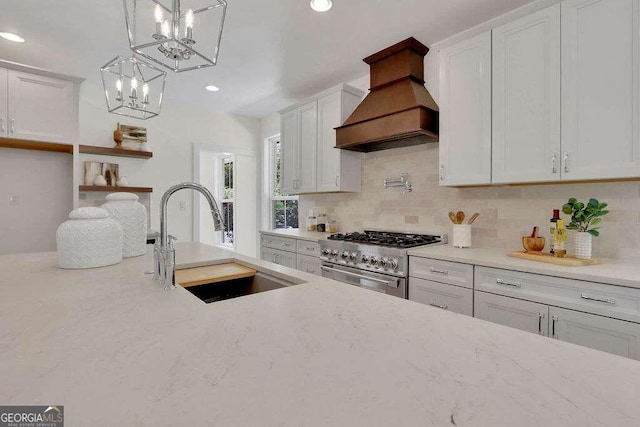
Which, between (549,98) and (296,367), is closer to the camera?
(296,367)

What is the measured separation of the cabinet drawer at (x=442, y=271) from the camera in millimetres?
1944

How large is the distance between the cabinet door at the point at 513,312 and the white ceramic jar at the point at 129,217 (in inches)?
78.6

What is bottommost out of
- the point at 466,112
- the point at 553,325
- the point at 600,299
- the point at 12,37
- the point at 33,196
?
the point at 553,325

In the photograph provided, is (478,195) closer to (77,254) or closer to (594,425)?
(594,425)

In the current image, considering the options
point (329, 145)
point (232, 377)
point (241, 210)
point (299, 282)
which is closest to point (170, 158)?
point (241, 210)

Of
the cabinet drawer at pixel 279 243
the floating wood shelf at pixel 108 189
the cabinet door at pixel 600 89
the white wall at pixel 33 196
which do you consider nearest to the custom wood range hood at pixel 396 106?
the cabinet door at pixel 600 89

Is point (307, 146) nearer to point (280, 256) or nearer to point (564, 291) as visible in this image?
point (280, 256)

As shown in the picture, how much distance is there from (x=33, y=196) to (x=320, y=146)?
303 centimetres

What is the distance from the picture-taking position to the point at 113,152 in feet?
12.0

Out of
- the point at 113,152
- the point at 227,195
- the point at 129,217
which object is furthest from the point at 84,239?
the point at 227,195

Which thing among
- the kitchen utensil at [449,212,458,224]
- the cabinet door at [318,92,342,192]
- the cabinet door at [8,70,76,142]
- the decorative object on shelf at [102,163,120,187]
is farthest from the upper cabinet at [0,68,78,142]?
the kitchen utensil at [449,212,458,224]

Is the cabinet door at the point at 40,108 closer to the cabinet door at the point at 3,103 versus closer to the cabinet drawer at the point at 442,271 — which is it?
the cabinet door at the point at 3,103

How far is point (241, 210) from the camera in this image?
202 inches

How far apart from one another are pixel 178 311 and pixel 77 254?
33.6 inches
